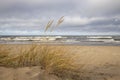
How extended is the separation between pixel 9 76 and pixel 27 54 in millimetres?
843

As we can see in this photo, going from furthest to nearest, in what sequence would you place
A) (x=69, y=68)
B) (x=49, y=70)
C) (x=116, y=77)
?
1. (x=116, y=77)
2. (x=69, y=68)
3. (x=49, y=70)

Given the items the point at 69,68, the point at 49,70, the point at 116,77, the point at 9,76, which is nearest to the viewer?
the point at 9,76

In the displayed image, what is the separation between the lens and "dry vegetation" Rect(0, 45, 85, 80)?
12.5ft

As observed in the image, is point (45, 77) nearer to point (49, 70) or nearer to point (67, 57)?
point (49, 70)

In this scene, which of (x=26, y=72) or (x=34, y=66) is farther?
(x=34, y=66)

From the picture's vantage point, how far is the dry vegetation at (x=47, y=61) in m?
3.82

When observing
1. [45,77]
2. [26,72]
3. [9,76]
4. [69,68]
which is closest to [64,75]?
[69,68]

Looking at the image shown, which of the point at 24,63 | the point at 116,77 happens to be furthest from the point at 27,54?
the point at 116,77

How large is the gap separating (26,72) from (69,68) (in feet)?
3.12

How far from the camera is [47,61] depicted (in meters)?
3.84

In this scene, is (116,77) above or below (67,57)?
below

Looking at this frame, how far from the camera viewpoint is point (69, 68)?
402 centimetres

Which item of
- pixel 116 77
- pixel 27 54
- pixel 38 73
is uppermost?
pixel 27 54

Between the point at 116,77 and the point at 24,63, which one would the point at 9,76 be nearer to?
the point at 24,63
